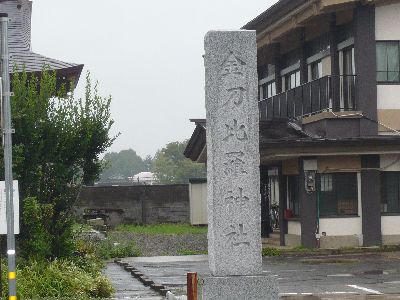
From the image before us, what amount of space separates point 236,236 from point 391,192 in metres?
17.7

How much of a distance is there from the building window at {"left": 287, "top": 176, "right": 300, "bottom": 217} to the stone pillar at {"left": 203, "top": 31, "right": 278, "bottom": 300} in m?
17.8

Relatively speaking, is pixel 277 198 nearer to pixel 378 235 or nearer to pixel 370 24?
pixel 378 235

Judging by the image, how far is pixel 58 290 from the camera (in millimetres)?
16734

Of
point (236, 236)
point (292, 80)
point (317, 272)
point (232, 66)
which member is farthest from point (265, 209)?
point (232, 66)

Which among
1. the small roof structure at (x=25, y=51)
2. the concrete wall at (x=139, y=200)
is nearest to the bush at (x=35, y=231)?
the small roof structure at (x=25, y=51)

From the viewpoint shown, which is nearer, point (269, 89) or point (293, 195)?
point (293, 195)

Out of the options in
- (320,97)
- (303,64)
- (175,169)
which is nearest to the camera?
(320,97)

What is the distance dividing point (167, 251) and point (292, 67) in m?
9.79

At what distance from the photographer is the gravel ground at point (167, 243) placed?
30525mm

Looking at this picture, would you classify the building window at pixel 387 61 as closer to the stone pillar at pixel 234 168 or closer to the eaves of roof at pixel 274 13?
the eaves of roof at pixel 274 13

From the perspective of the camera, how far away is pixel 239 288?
12.7 metres

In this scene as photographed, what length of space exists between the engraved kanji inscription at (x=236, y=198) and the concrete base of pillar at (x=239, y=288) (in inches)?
43.2

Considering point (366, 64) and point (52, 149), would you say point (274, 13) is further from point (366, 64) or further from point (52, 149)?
point (52, 149)

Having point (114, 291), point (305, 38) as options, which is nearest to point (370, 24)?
point (305, 38)
